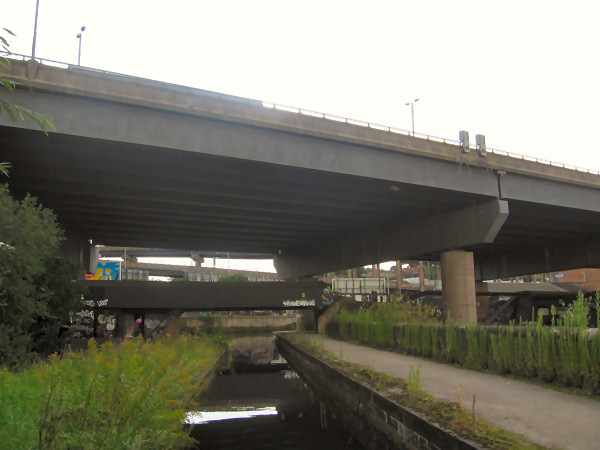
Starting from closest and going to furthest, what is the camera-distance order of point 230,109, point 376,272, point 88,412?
point 88,412
point 230,109
point 376,272

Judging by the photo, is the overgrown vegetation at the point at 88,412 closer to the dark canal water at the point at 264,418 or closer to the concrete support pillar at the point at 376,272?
the dark canal water at the point at 264,418

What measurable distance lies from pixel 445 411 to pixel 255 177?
19.3 m

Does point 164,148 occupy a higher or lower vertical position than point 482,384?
higher

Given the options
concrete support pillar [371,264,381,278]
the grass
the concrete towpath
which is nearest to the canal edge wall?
the grass

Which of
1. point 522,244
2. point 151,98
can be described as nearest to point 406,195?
point 151,98

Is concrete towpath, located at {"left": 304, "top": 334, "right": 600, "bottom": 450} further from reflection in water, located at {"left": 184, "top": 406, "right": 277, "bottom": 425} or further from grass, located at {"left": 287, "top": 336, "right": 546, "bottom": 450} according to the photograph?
reflection in water, located at {"left": 184, "top": 406, "right": 277, "bottom": 425}

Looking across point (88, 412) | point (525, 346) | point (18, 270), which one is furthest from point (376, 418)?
point (18, 270)

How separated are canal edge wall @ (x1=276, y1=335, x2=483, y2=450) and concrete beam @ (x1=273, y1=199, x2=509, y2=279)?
18.2 m

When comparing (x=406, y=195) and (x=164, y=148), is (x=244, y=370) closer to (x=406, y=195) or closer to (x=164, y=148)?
(x=164, y=148)

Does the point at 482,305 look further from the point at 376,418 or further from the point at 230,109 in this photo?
the point at 376,418

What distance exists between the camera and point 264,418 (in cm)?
1208

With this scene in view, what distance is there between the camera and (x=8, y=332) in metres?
13.1

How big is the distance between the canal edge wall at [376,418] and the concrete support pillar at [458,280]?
19.9m

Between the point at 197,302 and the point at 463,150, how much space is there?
1922 cm
